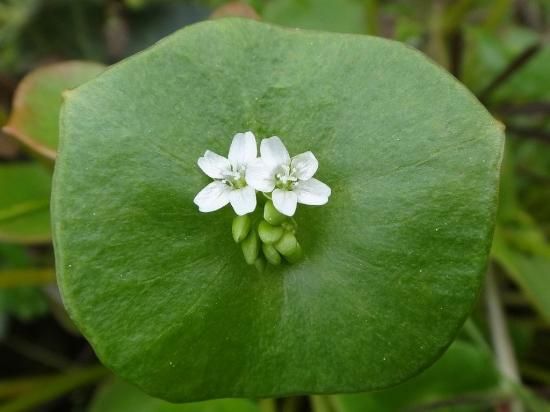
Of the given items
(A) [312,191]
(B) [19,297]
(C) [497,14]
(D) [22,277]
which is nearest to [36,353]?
(B) [19,297]

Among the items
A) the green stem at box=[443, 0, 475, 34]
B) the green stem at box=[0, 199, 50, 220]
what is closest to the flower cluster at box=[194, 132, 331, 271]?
the green stem at box=[0, 199, 50, 220]

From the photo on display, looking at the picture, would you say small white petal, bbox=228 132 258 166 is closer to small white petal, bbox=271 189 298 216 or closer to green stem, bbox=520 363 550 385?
small white petal, bbox=271 189 298 216

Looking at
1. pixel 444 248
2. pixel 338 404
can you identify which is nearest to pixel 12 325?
pixel 338 404

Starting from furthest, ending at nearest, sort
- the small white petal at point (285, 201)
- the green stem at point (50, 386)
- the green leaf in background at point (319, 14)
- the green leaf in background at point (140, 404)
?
the green leaf in background at point (319, 14) → the green stem at point (50, 386) → the green leaf in background at point (140, 404) → the small white petal at point (285, 201)

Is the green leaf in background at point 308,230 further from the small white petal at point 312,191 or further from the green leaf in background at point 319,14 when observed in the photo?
the green leaf in background at point 319,14

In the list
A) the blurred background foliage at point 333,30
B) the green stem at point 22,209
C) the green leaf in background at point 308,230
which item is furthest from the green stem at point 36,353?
the green leaf in background at point 308,230

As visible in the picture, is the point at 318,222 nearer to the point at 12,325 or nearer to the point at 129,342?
the point at 129,342

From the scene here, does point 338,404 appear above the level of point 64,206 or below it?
below
